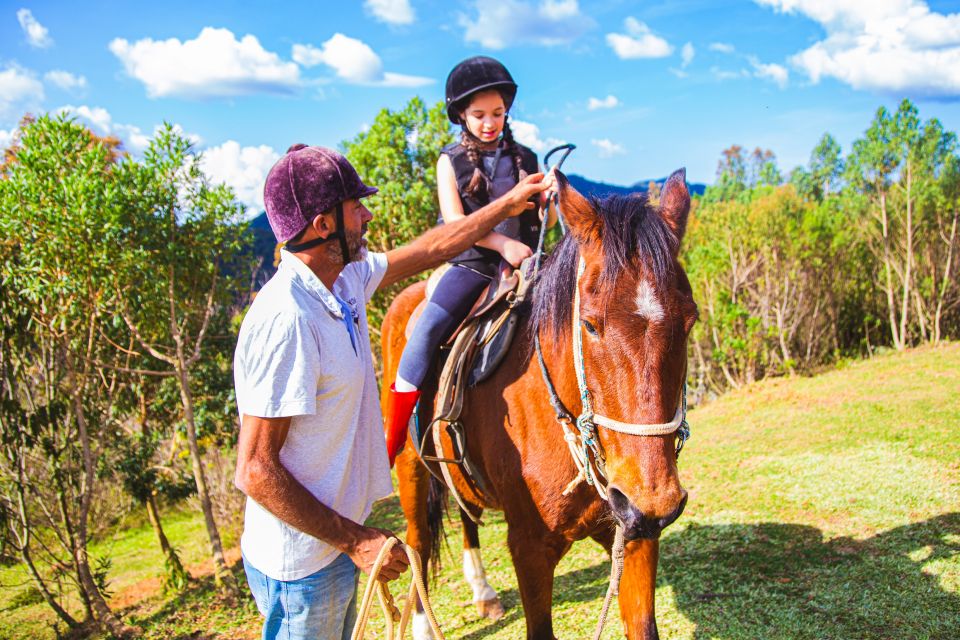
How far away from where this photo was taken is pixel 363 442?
1891 mm

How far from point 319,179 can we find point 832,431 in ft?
21.3

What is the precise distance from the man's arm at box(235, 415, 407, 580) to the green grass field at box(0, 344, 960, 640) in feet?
8.48

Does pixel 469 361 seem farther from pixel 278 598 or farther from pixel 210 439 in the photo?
pixel 210 439

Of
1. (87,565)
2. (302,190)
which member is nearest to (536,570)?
(302,190)

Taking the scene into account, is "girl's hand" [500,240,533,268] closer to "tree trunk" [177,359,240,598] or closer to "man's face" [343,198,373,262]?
"man's face" [343,198,373,262]

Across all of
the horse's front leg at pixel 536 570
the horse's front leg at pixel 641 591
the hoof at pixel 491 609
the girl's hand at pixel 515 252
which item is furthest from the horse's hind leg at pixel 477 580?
the girl's hand at pixel 515 252

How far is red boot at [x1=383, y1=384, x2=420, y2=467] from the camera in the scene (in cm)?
329

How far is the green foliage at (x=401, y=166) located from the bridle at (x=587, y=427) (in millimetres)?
5314

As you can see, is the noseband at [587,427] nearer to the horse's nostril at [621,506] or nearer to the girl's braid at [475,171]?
the horse's nostril at [621,506]

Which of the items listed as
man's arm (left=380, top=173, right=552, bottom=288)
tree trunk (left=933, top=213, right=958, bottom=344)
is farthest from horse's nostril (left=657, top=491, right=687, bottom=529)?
tree trunk (left=933, top=213, right=958, bottom=344)

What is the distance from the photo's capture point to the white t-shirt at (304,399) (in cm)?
162

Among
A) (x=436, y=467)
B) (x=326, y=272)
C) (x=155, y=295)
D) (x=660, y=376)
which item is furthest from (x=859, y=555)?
(x=155, y=295)

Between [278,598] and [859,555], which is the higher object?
[278,598]

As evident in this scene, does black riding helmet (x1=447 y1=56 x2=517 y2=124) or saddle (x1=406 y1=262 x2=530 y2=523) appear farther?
black riding helmet (x1=447 y1=56 x2=517 y2=124)
